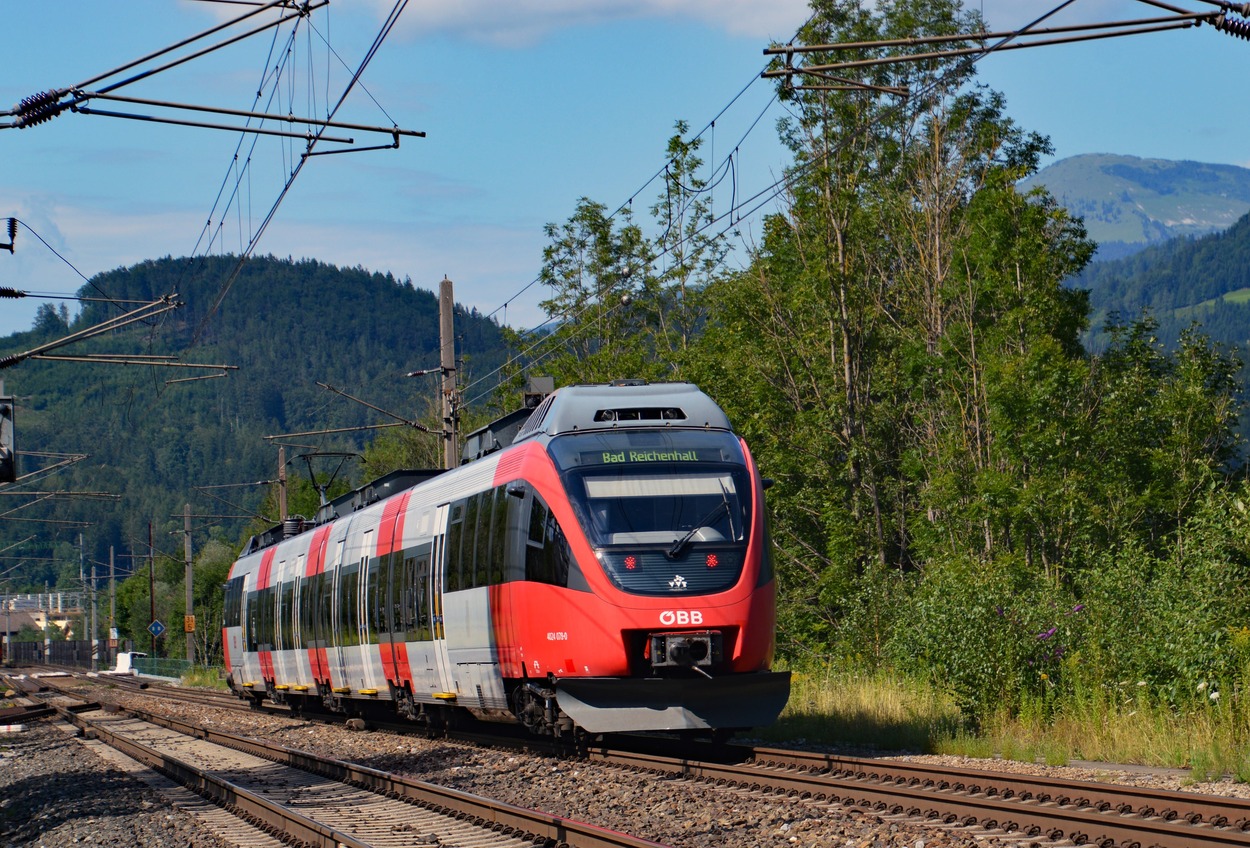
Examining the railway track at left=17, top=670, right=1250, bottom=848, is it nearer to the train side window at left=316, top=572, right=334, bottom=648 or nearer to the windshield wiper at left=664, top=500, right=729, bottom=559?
the windshield wiper at left=664, top=500, right=729, bottom=559

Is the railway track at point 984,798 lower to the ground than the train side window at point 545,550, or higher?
lower

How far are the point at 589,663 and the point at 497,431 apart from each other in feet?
19.5

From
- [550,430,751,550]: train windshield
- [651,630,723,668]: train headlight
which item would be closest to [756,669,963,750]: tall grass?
[651,630,723,668]: train headlight

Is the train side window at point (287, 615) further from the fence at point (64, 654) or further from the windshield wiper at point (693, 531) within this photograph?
the fence at point (64, 654)

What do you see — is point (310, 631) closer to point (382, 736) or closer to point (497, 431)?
point (382, 736)

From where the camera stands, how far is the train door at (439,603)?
20.1 metres

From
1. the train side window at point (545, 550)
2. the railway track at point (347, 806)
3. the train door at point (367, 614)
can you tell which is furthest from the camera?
the train door at point (367, 614)

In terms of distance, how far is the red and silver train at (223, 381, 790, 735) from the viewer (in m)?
15.1

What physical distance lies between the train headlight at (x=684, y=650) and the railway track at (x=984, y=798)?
1.02 meters

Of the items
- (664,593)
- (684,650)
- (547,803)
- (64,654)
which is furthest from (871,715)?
(64,654)

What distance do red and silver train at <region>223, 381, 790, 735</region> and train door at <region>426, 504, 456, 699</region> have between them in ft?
0.15

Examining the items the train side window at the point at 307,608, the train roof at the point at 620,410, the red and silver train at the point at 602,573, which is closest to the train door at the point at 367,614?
the red and silver train at the point at 602,573

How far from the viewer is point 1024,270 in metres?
32.5

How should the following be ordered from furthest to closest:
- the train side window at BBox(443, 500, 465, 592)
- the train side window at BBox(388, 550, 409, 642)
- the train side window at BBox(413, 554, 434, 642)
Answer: the train side window at BBox(388, 550, 409, 642) < the train side window at BBox(413, 554, 434, 642) < the train side window at BBox(443, 500, 465, 592)
